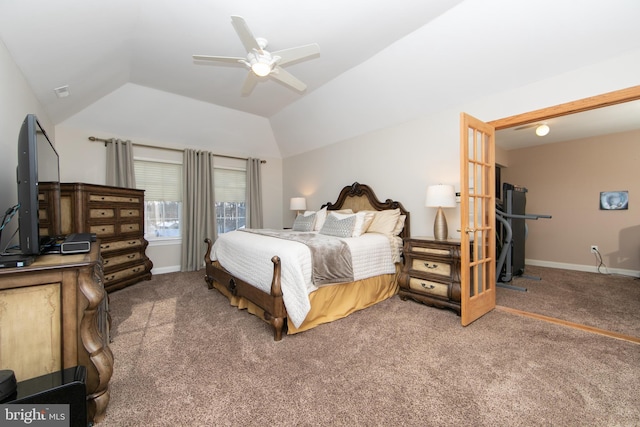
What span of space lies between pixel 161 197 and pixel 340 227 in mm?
3402

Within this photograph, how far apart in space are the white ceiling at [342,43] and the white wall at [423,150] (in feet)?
0.38

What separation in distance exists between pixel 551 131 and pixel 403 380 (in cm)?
500

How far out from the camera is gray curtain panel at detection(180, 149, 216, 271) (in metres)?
4.78

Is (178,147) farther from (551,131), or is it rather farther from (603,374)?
(551,131)

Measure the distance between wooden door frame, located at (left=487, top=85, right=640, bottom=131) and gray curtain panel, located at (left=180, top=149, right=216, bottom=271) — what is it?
4.57m

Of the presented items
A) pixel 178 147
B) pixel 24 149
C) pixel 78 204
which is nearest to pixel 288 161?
pixel 178 147

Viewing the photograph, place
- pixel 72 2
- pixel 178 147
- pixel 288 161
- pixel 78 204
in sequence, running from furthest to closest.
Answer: pixel 288 161
pixel 178 147
pixel 78 204
pixel 72 2

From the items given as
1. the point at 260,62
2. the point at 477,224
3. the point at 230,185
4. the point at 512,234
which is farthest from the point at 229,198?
Result: the point at 512,234

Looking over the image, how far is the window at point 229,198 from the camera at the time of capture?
5.36 m

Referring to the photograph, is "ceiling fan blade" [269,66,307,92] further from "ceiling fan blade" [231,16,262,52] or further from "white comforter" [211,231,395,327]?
"white comforter" [211,231,395,327]

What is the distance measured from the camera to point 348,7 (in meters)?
2.32

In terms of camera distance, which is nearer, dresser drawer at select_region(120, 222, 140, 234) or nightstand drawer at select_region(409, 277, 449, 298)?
nightstand drawer at select_region(409, 277, 449, 298)

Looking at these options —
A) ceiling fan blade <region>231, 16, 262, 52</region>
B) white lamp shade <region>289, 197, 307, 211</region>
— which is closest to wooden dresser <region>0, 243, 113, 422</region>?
ceiling fan blade <region>231, 16, 262, 52</region>

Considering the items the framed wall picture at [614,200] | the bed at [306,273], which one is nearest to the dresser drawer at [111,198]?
the bed at [306,273]
